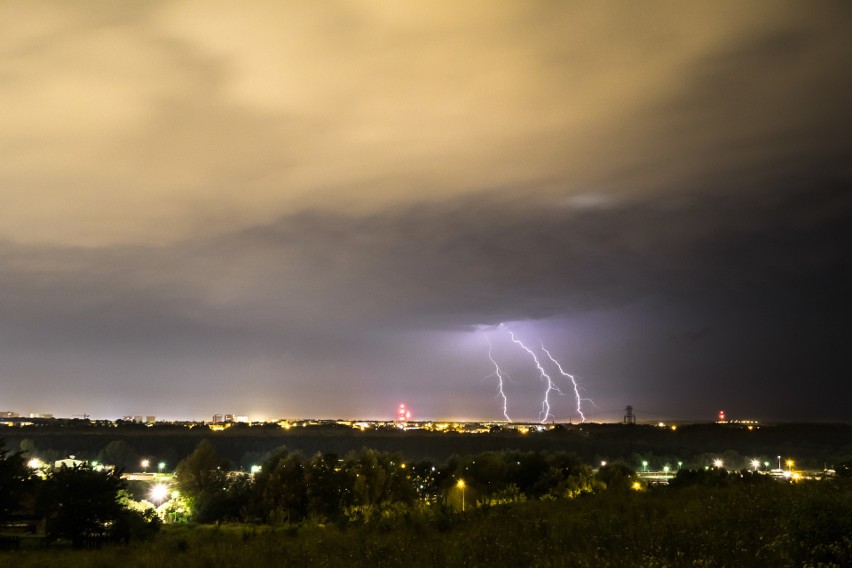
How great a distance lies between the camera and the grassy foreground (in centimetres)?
817

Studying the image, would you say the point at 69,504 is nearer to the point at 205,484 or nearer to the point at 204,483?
the point at 205,484

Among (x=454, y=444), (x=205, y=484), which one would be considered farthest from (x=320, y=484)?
(x=454, y=444)

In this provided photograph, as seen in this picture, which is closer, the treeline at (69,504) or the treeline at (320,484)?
the treeline at (69,504)

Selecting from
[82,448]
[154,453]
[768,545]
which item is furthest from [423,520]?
[82,448]

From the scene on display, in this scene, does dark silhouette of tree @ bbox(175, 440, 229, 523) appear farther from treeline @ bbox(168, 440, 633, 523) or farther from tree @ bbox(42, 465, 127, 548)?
tree @ bbox(42, 465, 127, 548)

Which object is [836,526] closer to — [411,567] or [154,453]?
[411,567]

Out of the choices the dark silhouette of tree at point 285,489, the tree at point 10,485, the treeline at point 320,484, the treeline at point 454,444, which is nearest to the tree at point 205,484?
the treeline at point 320,484

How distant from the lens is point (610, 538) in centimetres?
1021

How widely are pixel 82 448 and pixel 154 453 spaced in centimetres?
1835

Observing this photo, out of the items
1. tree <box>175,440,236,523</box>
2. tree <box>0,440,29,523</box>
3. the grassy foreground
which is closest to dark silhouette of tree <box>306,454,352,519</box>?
tree <box>175,440,236,523</box>

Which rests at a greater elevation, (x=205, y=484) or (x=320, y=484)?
(x=320, y=484)

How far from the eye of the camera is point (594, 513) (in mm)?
13297

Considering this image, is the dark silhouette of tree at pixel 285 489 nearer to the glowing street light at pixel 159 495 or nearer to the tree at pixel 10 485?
the glowing street light at pixel 159 495

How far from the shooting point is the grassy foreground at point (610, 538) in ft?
26.8
